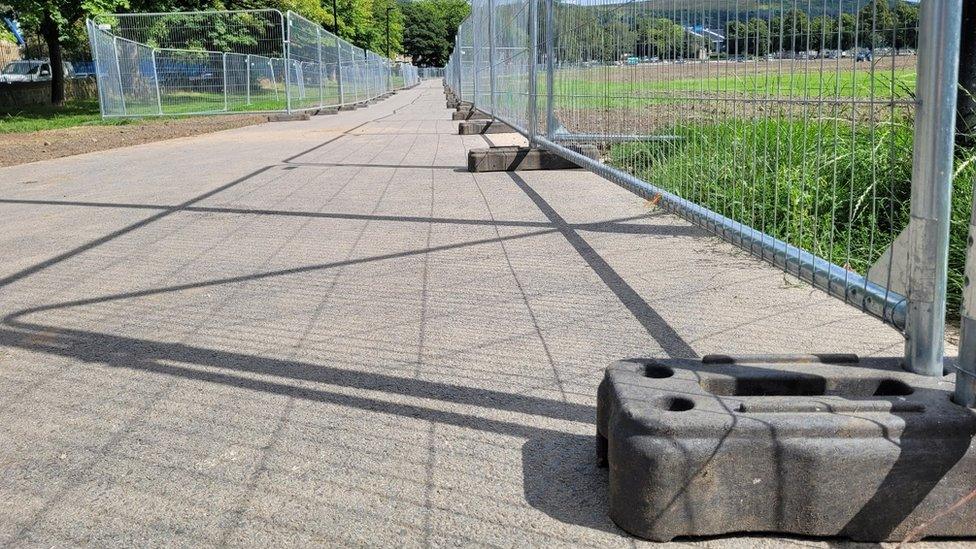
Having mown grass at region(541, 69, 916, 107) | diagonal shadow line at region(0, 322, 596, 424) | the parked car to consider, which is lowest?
diagonal shadow line at region(0, 322, 596, 424)

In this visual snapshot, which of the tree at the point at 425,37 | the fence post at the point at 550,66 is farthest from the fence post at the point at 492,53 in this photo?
the tree at the point at 425,37

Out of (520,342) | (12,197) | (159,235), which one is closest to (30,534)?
(520,342)

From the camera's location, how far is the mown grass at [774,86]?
298 cm

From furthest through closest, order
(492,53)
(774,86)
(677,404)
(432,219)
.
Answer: (492,53)
(432,219)
(774,86)
(677,404)

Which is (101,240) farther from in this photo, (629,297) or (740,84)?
(740,84)

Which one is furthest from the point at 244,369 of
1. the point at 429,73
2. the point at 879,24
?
the point at 429,73

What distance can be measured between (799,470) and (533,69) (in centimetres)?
788

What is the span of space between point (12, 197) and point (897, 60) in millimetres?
8301

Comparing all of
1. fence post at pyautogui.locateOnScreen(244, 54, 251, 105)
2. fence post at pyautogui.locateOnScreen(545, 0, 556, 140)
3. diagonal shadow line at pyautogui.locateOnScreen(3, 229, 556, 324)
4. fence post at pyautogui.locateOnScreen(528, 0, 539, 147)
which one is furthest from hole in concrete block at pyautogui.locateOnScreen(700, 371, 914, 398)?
fence post at pyautogui.locateOnScreen(244, 54, 251, 105)

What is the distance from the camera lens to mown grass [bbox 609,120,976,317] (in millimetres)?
3814

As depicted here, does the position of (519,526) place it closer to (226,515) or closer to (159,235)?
(226,515)

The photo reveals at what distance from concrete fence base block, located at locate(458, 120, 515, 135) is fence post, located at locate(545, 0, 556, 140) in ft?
26.1

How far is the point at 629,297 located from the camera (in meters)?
4.32

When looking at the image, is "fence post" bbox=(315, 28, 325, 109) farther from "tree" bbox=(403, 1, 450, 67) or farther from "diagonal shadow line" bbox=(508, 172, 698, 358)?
"tree" bbox=(403, 1, 450, 67)
